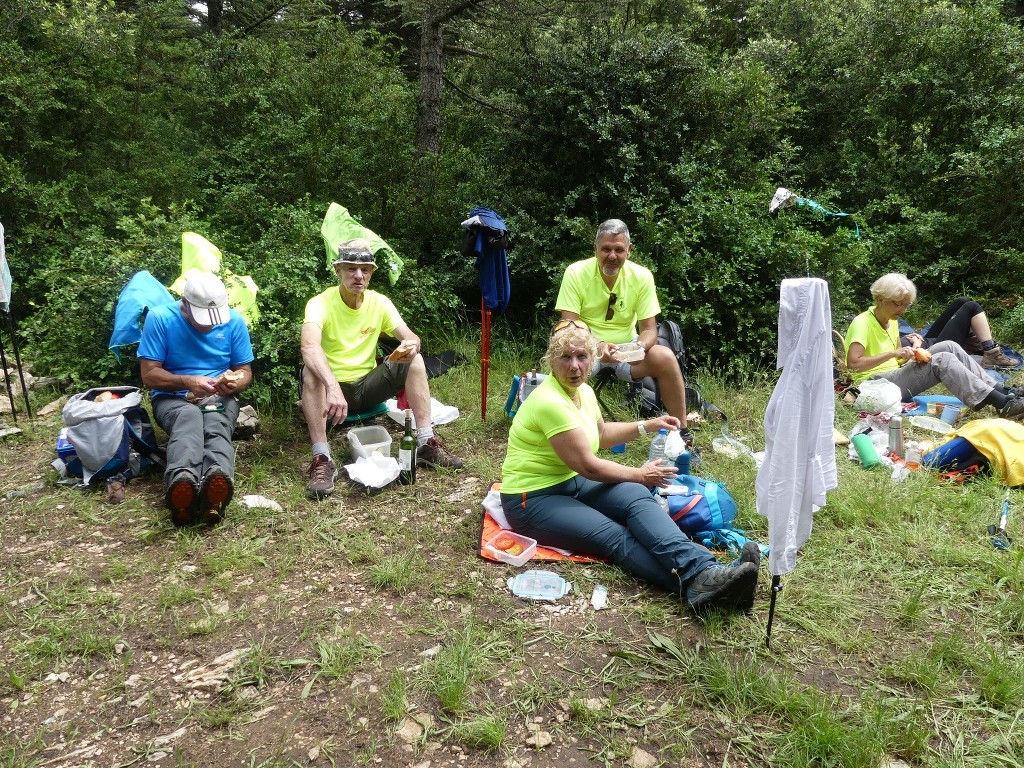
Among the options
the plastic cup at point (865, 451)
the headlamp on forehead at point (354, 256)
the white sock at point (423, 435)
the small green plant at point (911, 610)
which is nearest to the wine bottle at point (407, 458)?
the white sock at point (423, 435)

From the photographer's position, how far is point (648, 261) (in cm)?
611

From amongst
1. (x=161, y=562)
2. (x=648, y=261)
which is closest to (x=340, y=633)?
(x=161, y=562)

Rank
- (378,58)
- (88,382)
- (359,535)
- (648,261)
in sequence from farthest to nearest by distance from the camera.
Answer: (378,58) → (648,261) → (88,382) → (359,535)

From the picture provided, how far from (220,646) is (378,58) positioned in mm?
8783

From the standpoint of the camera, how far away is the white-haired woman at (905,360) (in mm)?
4980

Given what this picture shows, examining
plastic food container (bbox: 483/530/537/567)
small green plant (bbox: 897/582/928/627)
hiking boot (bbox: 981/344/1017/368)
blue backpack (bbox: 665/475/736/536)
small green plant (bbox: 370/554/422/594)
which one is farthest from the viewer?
hiking boot (bbox: 981/344/1017/368)

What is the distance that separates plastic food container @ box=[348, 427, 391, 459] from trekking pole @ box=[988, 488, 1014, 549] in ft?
10.8

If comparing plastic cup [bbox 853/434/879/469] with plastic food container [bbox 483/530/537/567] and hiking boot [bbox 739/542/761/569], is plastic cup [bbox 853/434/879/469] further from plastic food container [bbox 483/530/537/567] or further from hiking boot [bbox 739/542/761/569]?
plastic food container [bbox 483/530/537/567]

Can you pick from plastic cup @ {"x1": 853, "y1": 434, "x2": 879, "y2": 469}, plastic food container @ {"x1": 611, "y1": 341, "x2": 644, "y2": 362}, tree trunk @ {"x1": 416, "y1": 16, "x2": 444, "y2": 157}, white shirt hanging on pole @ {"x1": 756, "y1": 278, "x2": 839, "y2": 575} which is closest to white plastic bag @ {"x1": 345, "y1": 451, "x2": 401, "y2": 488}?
plastic food container @ {"x1": 611, "y1": 341, "x2": 644, "y2": 362}

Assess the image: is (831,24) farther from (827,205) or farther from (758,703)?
(758,703)

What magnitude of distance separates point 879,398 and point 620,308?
1.90 metres

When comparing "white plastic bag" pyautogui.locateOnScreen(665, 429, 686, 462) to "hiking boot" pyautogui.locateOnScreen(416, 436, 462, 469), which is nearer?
Result: "white plastic bag" pyautogui.locateOnScreen(665, 429, 686, 462)

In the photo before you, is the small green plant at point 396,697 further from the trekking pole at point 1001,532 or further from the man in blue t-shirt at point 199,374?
the trekking pole at point 1001,532

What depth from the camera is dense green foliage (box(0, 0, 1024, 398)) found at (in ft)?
20.1
